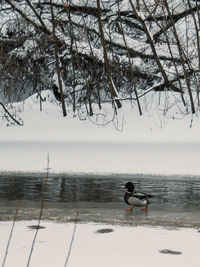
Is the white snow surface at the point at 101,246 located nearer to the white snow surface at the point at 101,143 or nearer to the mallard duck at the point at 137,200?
the mallard duck at the point at 137,200

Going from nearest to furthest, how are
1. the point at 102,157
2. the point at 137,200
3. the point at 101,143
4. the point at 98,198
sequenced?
the point at 137,200 → the point at 98,198 → the point at 102,157 → the point at 101,143

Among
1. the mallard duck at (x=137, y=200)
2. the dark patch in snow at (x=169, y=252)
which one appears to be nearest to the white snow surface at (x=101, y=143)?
the mallard duck at (x=137, y=200)

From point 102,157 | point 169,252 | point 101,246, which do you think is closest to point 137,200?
point 101,246

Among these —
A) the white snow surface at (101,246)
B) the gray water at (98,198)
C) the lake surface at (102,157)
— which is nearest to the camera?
the white snow surface at (101,246)

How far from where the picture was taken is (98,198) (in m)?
10.5

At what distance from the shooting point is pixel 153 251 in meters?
6.39

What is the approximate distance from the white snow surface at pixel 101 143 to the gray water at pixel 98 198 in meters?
1.21

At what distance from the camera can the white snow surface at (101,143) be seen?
15.3 metres

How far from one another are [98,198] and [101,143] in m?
8.51

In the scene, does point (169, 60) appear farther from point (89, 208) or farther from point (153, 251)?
point (153, 251)

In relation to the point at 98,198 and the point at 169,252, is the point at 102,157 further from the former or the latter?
the point at 169,252

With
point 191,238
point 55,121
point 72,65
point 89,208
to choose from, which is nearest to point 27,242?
point 191,238

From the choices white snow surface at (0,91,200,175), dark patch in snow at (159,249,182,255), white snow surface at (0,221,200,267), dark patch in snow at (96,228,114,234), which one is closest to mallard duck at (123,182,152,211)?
white snow surface at (0,221,200,267)

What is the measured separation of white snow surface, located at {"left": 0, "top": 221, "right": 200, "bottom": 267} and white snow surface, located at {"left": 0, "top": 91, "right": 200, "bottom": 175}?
685 centimetres
